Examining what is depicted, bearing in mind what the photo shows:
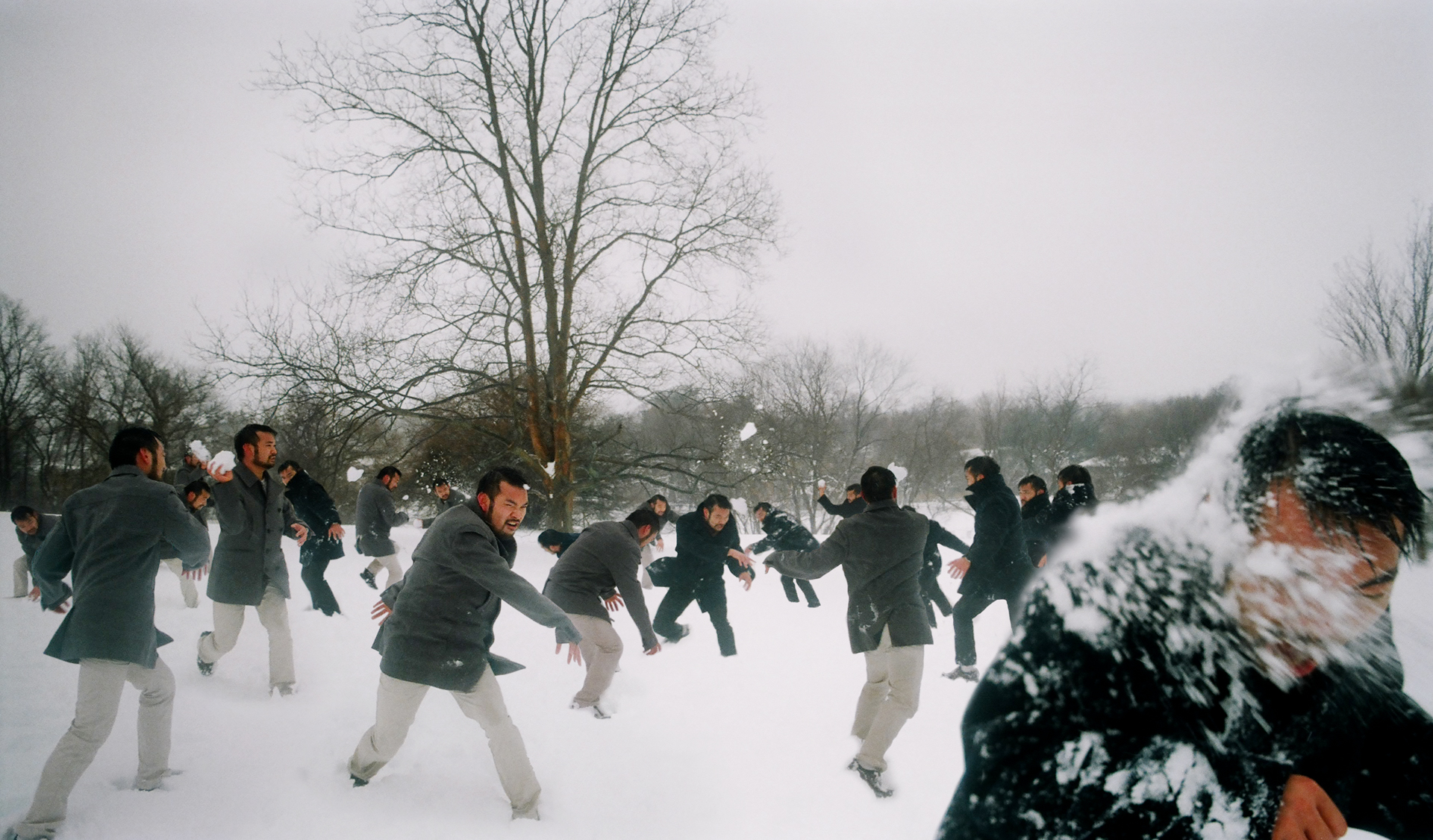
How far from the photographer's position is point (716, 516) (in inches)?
231

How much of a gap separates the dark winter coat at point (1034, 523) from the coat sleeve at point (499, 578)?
428cm

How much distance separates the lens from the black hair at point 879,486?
3.99 meters

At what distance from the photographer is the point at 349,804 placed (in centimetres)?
322

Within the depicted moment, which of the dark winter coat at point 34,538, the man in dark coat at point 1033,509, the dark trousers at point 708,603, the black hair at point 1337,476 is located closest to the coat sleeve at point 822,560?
the dark trousers at point 708,603

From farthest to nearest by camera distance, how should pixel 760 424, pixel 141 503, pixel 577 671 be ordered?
pixel 760 424
pixel 577 671
pixel 141 503

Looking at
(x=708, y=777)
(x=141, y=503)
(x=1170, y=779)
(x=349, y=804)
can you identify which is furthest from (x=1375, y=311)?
(x=141, y=503)

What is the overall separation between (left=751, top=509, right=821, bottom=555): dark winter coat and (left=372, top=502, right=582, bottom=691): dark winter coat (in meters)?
3.20

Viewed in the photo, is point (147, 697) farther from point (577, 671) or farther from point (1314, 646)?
point (1314, 646)

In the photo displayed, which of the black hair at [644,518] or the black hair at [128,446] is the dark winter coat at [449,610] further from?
the black hair at [644,518]

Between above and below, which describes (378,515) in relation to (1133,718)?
below

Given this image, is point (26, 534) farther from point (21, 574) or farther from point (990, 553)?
point (990, 553)

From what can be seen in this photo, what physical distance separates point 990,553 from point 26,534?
10623 millimetres

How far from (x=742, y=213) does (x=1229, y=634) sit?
13.0m

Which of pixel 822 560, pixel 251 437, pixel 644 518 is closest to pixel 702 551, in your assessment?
pixel 644 518
